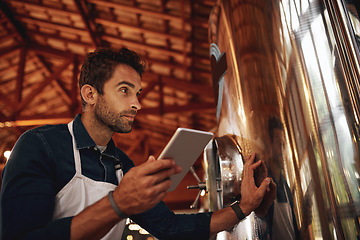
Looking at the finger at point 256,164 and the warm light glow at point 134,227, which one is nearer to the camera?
the finger at point 256,164

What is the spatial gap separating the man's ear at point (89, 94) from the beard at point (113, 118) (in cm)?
6

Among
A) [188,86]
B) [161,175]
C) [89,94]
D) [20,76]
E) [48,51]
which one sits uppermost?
[48,51]

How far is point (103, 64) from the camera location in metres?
1.48

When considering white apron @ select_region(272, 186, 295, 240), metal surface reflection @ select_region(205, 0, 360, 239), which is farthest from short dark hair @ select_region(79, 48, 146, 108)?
white apron @ select_region(272, 186, 295, 240)

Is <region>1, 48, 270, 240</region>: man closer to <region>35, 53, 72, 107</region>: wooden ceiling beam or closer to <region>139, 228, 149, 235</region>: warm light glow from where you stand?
<region>139, 228, 149, 235</region>: warm light glow

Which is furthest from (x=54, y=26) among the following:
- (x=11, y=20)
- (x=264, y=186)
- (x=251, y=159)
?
(x=264, y=186)

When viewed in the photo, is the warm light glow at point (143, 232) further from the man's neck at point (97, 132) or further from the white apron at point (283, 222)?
the white apron at point (283, 222)

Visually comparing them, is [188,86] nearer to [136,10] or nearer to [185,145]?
[136,10]

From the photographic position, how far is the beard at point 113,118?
1367 mm

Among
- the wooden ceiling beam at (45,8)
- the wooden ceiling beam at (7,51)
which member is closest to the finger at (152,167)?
the wooden ceiling beam at (45,8)

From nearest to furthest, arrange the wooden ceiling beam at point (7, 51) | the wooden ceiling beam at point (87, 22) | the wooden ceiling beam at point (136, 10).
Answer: the wooden ceiling beam at point (136, 10), the wooden ceiling beam at point (87, 22), the wooden ceiling beam at point (7, 51)

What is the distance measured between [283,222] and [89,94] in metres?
1.01

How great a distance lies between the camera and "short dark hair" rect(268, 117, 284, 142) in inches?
46.2

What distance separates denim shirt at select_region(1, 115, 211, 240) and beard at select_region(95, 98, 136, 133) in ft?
0.34
